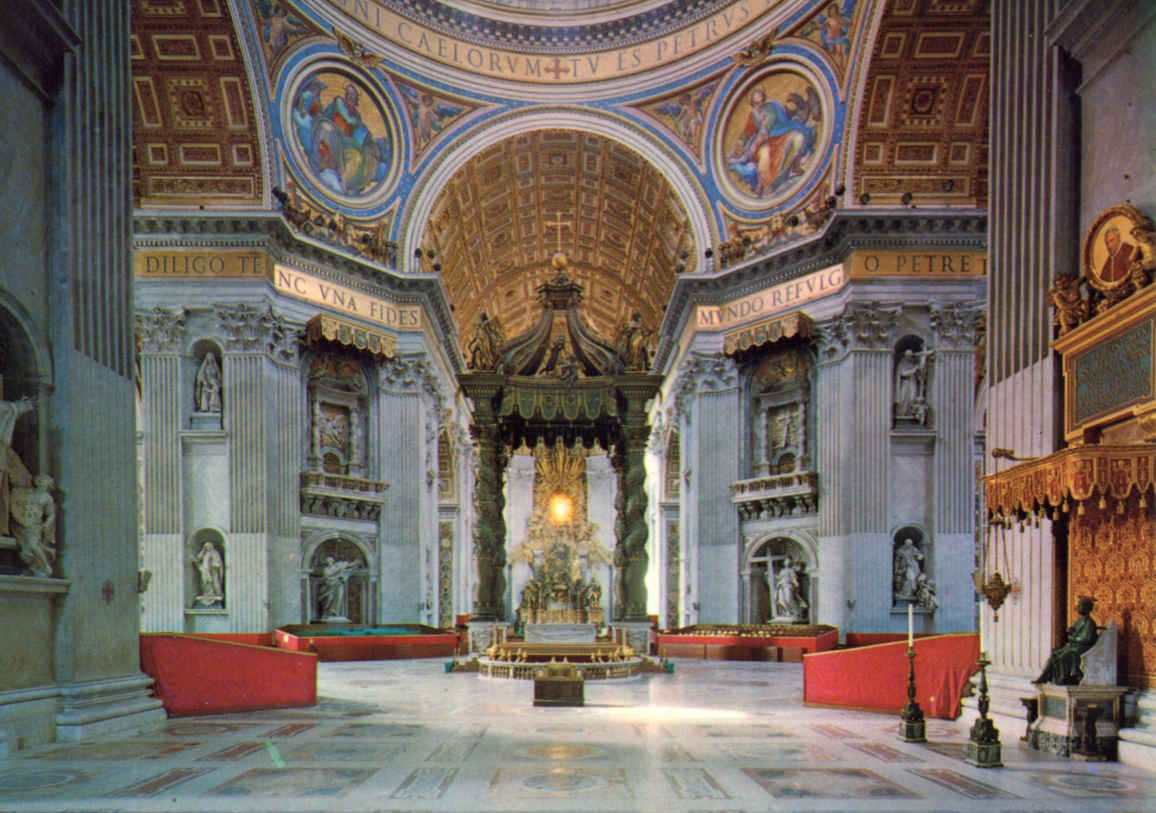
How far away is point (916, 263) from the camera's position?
2183 centimetres

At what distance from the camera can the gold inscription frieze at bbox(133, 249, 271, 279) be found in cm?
2164

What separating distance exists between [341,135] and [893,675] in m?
19.5

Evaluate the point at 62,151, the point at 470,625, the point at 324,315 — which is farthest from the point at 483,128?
the point at 62,151

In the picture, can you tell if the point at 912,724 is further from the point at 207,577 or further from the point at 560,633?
the point at 560,633

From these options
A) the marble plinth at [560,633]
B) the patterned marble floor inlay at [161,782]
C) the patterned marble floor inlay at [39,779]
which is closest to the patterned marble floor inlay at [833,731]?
the patterned marble floor inlay at [161,782]

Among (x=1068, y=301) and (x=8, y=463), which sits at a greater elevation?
(x=1068, y=301)

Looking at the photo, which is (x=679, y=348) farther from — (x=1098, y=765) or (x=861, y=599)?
(x=1098, y=765)

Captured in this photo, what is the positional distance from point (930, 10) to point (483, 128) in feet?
41.1

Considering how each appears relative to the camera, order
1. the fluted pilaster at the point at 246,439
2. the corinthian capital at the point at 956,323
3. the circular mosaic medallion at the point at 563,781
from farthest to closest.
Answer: the corinthian capital at the point at 956,323 < the fluted pilaster at the point at 246,439 < the circular mosaic medallion at the point at 563,781

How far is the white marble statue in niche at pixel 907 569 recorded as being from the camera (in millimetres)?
21047

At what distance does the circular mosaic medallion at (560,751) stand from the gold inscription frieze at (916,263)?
15.4 meters

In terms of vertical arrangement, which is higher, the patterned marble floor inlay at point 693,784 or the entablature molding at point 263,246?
the entablature molding at point 263,246

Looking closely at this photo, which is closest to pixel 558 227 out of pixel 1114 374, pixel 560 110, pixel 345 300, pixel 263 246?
pixel 560 110

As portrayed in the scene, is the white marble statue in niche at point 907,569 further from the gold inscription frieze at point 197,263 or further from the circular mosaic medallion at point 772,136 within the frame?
the gold inscription frieze at point 197,263
